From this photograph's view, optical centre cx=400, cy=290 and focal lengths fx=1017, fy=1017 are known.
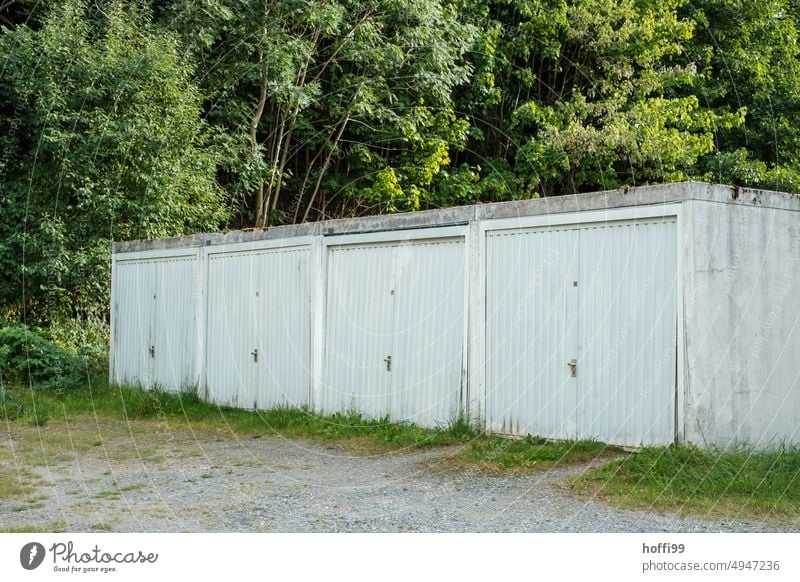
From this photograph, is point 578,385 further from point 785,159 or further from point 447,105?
point 785,159

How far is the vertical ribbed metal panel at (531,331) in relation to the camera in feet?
34.7

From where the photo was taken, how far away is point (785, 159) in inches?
1032

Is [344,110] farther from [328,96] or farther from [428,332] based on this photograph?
[428,332]

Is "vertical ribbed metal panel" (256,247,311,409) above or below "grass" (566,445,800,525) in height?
above

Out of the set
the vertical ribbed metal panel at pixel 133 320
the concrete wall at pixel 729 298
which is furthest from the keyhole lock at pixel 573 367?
the vertical ribbed metal panel at pixel 133 320

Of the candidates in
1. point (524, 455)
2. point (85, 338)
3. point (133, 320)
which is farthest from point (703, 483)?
point (85, 338)

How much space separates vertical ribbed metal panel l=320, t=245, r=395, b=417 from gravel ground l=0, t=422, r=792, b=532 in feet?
5.09

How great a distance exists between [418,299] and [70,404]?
593 centimetres

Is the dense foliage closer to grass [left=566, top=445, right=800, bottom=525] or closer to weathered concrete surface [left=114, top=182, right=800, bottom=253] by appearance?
weathered concrete surface [left=114, top=182, right=800, bottom=253]

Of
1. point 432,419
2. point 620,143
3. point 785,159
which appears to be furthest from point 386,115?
point 432,419

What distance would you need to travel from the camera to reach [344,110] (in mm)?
23266

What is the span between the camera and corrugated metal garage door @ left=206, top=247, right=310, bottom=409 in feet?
45.2

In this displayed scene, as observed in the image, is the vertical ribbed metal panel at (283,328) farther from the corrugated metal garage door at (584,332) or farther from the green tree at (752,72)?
the green tree at (752,72)

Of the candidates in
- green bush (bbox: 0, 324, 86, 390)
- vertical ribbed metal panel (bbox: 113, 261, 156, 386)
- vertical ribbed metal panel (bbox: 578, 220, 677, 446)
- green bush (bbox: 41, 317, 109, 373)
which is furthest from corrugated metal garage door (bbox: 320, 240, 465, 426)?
green bush (bbox: 41, 317, 109, 373)
